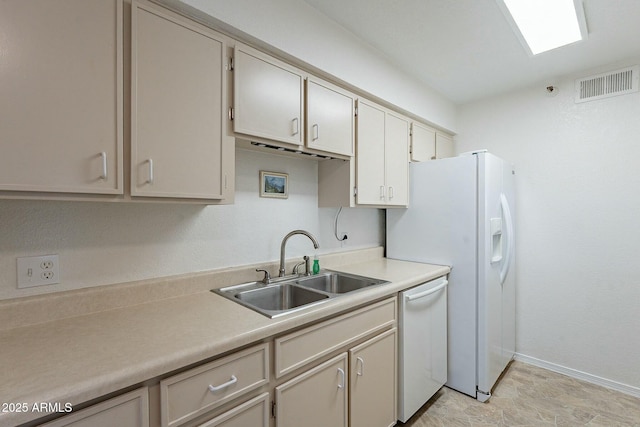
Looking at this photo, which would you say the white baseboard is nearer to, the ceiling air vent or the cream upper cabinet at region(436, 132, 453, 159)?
the cream upper cabinet at region(436, 132, 453, 159)

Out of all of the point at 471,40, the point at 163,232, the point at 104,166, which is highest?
the point at 471,40

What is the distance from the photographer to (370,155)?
83.5 inches

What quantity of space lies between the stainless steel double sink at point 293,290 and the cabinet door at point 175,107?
0.57m

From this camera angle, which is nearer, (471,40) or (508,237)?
(471,40)

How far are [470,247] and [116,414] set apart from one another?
215cm

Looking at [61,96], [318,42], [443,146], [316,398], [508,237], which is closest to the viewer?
[61,96]

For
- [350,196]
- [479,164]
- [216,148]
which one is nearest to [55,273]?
[216,148]

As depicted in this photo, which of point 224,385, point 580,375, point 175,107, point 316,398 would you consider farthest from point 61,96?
point 580,375

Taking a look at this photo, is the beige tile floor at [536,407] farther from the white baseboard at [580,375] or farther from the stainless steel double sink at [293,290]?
the stainless steel double sink at [293,290]

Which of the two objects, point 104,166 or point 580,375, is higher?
point 104,166

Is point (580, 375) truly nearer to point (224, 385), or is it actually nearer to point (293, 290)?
point (293, 290)

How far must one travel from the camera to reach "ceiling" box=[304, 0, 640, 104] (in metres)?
1.68

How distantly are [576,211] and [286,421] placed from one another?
8.87 ft

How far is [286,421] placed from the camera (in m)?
1.19
